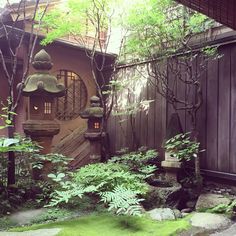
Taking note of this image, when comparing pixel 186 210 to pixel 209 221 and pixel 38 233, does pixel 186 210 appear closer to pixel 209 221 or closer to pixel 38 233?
pixel 209 221

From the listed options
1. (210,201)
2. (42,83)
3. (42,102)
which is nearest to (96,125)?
(42,102)

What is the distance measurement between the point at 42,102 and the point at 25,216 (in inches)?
82.4

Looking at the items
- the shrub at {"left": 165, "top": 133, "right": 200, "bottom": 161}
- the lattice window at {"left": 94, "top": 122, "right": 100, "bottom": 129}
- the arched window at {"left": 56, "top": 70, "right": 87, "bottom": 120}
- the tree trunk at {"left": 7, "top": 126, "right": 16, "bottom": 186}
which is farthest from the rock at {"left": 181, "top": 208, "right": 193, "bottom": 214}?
the arched window at {"left": 56, "top": 70, "right": 87, "bottom": 120}

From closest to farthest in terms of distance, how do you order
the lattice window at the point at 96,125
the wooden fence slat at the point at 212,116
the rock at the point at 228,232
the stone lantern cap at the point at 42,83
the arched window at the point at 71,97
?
the rock at the point at 228,232, the stone lantern cap at the point at 42,83, the wooden fence slat at the point at 212,116, the lattice window at the point at 96,125, the arched window at the point at 71,97

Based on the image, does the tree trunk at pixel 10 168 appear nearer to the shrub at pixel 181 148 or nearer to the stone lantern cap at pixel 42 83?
the stone lantern cap at pixel 42 83

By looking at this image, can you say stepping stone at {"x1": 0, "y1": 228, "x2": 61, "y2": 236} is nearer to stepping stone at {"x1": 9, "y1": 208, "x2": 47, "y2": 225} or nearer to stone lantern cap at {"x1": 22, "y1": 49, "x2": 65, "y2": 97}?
stepping stone at {"x1": 9, "y1": 208, "x2": 47, "y2": 225}

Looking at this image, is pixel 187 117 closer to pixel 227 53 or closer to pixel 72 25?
pixel 227 53

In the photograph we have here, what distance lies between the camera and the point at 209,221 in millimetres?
4102

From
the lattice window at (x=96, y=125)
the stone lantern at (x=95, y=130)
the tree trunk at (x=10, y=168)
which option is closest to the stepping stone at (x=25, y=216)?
the tree trunk at (x=10, y=168)

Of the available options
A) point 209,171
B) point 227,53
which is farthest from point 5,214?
point 227,53

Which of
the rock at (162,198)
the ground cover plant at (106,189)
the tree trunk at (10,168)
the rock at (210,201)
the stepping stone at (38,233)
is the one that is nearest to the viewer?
the stepping stone at (38,233)

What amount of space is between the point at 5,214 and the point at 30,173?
1.07m

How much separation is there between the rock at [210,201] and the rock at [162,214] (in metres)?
0.76

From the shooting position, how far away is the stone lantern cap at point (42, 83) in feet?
17.0
